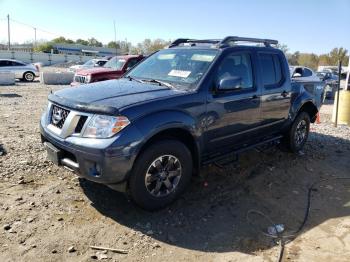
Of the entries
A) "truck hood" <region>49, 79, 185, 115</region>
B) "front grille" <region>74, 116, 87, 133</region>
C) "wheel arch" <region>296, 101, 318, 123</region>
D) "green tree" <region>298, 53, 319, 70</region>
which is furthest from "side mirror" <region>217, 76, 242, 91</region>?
"green tree" <region>298, 53, 319, 70</region>

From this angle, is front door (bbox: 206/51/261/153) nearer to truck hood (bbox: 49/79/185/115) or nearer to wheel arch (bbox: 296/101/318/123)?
truck hood (bbox: 49/79/185/115)

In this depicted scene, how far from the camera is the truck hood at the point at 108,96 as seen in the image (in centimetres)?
358

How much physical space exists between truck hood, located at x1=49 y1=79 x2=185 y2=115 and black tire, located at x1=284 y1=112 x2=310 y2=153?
3055mm

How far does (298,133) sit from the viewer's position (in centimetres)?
651

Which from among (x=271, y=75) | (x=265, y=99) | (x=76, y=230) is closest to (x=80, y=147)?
(x=76, y=230)

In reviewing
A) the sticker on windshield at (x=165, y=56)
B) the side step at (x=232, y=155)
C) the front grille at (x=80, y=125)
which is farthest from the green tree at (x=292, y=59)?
the front grille at (x=80, y=125)

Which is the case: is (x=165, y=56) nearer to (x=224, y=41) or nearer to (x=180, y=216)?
(x=224, y=41)

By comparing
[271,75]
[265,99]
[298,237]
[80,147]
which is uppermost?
[271,75]

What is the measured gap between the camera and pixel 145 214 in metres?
3.98

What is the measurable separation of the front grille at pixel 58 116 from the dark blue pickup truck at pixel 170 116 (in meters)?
0.01

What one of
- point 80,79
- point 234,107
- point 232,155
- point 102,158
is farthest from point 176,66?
point 80,79

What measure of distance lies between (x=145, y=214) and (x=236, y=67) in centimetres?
237

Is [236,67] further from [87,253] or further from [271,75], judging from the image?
[87,253]

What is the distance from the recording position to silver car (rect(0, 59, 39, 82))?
22312mm
